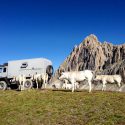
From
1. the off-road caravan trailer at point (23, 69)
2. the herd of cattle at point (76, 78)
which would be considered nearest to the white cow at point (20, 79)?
the herd of cattle at point (76, 78)

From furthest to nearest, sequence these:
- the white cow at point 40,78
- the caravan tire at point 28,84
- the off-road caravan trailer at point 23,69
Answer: the off-road caravan trailer at point 23,69 < the caravan tire at point 28,84 < the white cow at point 40,78

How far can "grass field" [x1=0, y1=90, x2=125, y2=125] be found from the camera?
72.8 feet

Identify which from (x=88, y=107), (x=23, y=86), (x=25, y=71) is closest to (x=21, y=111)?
(x=88, y=107)

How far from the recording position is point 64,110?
24594mm

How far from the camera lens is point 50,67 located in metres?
49.3

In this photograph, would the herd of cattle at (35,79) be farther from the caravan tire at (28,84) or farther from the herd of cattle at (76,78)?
the caravan tire at (28,84)

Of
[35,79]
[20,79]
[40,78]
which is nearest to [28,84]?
[35,79]

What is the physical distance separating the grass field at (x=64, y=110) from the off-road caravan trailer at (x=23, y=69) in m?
17.9

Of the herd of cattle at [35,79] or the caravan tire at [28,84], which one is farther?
the caravan tire at [28,84]

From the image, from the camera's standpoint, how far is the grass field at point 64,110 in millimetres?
22188

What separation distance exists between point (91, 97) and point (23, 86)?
1832 centimetres

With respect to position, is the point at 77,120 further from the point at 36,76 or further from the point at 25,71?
the point at 25,71

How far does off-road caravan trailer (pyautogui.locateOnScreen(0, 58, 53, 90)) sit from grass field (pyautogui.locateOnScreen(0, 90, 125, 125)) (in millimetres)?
17862

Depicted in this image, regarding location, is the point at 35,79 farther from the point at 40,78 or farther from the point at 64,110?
the point at 64,110
